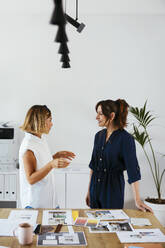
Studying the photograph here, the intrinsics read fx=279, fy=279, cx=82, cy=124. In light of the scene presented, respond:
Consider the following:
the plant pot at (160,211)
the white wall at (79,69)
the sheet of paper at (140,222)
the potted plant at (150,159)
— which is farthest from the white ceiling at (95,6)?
the sheet of paper at (140,222)

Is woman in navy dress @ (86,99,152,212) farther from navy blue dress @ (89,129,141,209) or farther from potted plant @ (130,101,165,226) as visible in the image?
potted plant @ (130,101,165,226)

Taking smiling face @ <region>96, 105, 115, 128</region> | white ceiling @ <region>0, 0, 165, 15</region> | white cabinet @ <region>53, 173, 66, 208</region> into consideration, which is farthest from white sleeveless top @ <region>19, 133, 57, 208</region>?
white ceiling @ <region>0, 0, 165, 15</region>

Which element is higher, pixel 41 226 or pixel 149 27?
pixel 149 27

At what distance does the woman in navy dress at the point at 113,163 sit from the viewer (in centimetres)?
227

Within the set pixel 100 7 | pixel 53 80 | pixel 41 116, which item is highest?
pixel 100 7

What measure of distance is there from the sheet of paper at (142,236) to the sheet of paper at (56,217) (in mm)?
378

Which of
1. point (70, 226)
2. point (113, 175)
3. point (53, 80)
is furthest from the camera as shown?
point (53, 80)

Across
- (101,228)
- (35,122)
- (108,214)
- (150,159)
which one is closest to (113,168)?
(108,214)

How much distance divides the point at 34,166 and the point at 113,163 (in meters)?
0.65

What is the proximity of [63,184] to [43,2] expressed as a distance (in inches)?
95.3

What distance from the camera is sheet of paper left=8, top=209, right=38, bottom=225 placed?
184cm

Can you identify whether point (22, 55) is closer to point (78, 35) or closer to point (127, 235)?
point (78, 35)

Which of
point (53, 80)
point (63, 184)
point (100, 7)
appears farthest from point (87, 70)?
point (63, 184)

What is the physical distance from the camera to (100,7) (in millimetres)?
3840
